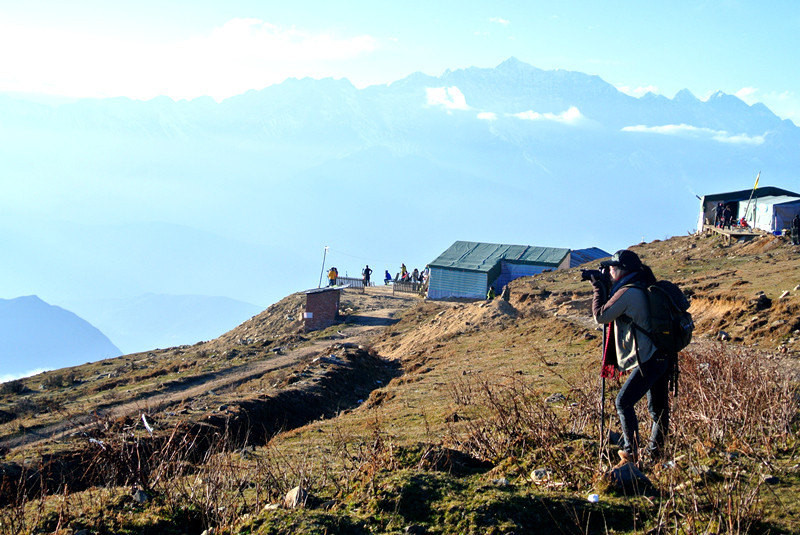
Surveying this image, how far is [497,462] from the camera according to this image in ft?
19.4

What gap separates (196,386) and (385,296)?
25176mm

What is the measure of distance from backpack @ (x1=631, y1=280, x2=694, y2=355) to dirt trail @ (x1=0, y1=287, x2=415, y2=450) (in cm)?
493

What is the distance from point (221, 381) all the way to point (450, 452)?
47.2 ft

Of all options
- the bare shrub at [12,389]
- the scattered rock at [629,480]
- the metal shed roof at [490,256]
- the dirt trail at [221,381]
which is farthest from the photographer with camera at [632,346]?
the metal shed roof at [490,256]

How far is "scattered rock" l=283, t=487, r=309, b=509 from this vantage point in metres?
4.69

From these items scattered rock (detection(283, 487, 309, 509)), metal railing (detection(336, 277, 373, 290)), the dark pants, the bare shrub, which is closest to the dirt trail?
scattered rock (detection(283, 487, 309, 509))

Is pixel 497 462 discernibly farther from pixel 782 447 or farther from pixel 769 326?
pixel 769 326

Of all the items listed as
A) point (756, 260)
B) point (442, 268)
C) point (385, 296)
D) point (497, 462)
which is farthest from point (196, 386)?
point (442, 268)

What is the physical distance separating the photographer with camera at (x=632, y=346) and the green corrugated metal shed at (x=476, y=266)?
127ft

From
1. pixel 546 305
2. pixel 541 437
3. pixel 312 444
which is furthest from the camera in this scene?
pixel 546 305

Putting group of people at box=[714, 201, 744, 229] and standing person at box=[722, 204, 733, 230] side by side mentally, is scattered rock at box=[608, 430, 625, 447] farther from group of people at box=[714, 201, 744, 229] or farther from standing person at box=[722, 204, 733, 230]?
standing person at box=[722, 204, 733, 230]

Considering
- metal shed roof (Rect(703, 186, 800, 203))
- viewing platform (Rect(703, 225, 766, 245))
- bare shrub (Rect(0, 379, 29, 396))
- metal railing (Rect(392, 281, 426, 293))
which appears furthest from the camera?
metal railing (Rect(392, 281, 426, 293))

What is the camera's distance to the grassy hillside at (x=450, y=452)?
4.38 meters

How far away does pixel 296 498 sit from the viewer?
475cm
